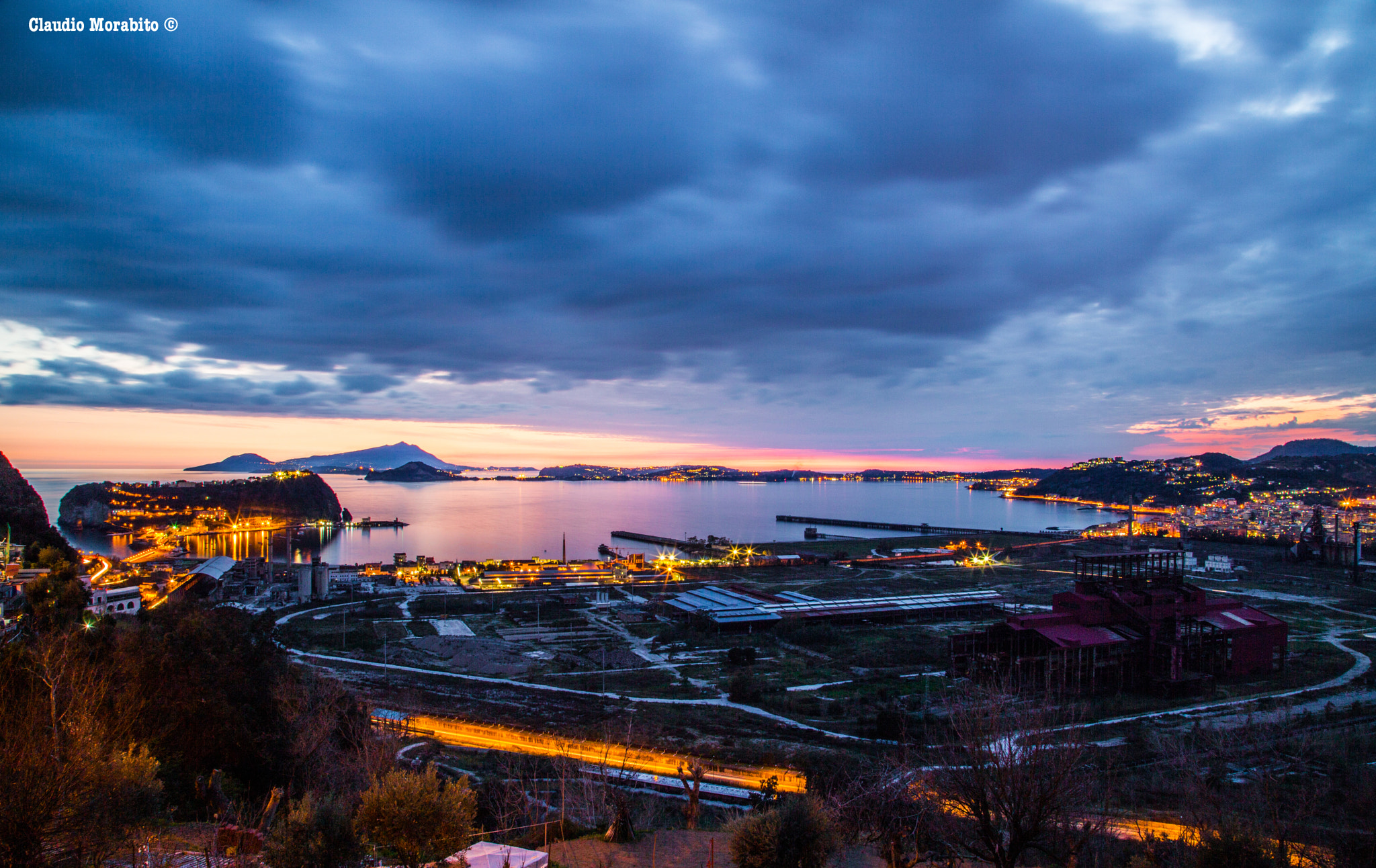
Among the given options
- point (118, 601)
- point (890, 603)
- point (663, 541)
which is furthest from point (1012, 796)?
point (663, 541)

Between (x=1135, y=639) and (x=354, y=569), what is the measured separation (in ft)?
162

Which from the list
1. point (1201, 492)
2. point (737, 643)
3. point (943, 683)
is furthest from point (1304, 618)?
point (1201, 492)

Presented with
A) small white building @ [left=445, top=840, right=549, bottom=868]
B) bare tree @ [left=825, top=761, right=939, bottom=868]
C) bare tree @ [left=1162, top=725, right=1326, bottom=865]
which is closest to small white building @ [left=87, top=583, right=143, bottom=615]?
small white building @ [left=445, top=840, right=549, bottom=868]

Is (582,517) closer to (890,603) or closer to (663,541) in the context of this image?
(663,541)

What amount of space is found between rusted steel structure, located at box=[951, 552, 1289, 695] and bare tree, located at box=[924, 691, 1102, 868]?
11878 millimetres

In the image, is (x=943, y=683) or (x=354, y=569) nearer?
(x=943, y=683)

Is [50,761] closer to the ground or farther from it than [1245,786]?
farther from it

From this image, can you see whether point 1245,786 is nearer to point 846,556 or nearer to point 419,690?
point 419,690

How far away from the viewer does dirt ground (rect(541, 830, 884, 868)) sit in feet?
30.5

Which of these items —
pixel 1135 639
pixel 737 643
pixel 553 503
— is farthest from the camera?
pixel 553 503

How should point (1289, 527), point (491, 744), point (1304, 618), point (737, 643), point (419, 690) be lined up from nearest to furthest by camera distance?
point (491, 744)
point (419, 690)
point (737, 643)
point (1304, 618)
point (1289, 527)

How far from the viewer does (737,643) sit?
2822 centimetres

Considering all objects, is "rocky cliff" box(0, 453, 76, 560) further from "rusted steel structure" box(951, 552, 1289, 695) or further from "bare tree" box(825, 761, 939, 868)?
"rusted steel structure" box(951, 552, 1289, 695)

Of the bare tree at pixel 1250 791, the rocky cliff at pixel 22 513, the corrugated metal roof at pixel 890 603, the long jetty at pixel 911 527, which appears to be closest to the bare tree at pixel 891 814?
the bare tree at pixel 1250 791
